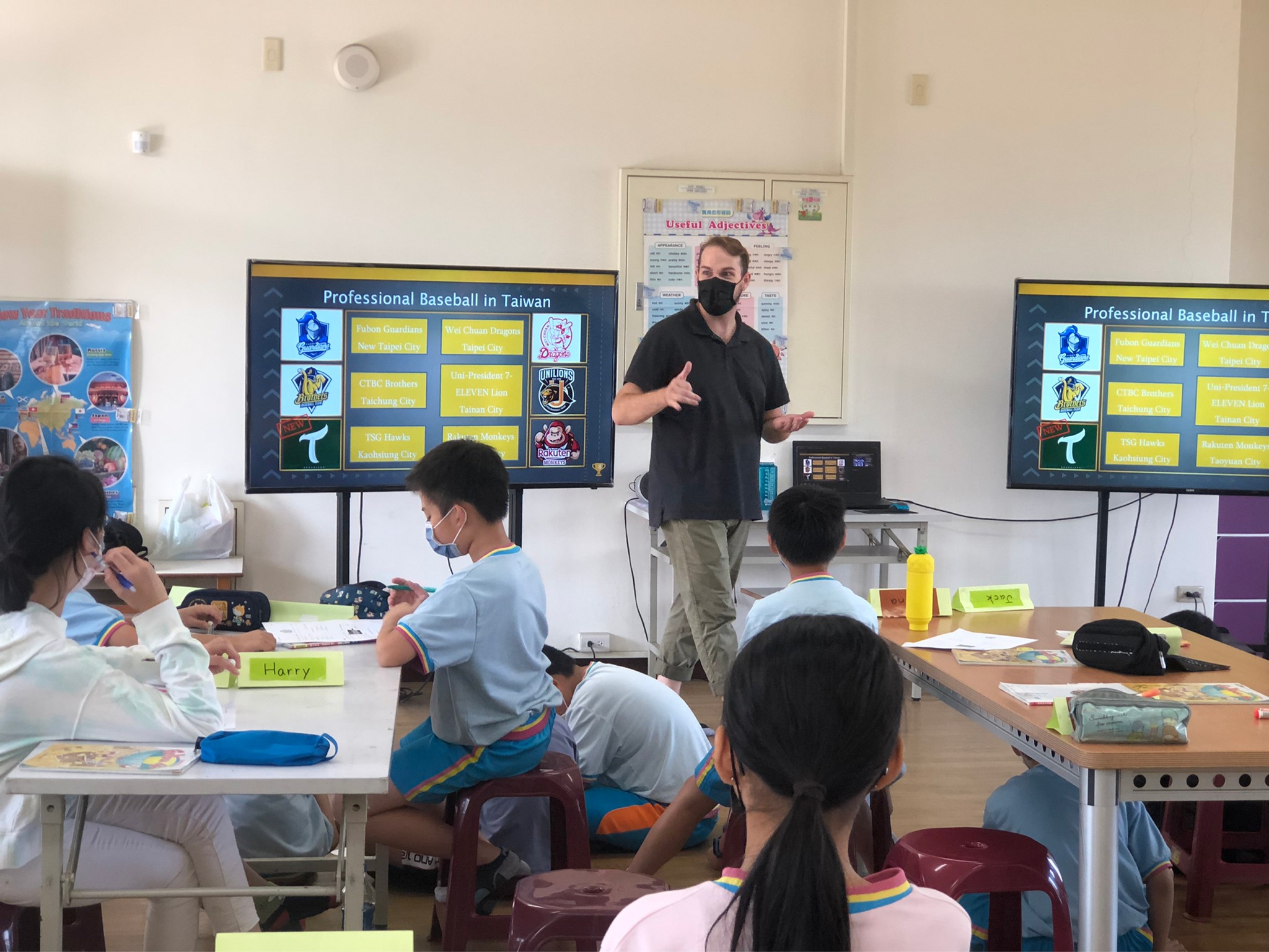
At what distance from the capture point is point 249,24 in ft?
14.7

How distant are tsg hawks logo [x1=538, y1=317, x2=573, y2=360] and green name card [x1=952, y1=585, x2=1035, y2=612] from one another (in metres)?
1.62

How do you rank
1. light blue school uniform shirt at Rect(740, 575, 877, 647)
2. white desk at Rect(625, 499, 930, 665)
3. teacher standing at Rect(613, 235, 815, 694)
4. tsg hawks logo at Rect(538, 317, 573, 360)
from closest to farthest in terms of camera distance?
1. light blue school uniform shirt at Rect(740, 575, 877, 647)
2. teacher standing at Rect(613, 235, 815, 694)
3. tsg hawks logo at Rect(538, 317, 573, 360)
4. white desk at Rect(625, 499, 930, 665)

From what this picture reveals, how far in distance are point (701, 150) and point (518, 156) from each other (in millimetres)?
766

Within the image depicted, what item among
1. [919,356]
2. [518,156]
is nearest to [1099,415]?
[919,356]

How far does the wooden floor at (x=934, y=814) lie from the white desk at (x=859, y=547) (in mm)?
419

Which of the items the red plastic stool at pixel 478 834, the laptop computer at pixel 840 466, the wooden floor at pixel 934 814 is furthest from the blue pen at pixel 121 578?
the laptop computer at pixel 840 466

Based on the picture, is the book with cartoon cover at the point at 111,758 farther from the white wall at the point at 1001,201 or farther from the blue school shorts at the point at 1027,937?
the white wall at the point at 1001,201

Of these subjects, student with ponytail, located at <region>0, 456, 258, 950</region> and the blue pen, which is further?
the blue pen

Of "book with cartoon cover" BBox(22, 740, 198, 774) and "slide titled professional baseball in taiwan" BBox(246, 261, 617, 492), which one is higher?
"slide titled professional baseball in taiwan" BBox(246, 261, 617, 492)

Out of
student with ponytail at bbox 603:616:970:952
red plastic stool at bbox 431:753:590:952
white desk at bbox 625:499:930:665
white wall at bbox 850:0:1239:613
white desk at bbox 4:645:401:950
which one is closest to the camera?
student with ponytail at bbox 603:616:970:952

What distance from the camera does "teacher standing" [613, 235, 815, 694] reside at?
3.43 metres

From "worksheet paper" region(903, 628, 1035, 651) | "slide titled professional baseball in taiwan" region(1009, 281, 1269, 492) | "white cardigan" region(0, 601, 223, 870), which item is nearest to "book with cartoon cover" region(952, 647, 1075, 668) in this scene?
"worksheet paper" region(903, 628, 1035, 651)

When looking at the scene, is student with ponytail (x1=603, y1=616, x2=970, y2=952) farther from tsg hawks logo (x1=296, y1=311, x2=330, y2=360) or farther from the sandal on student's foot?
tsg hawks logo (x1=296, y1=311, x2=330, y2=360)

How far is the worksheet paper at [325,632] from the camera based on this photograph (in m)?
2.49
